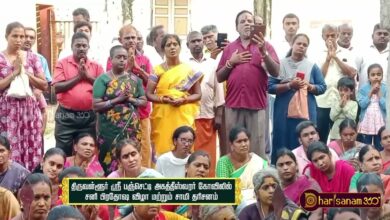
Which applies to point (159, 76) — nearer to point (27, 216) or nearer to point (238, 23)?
point (238, 23)

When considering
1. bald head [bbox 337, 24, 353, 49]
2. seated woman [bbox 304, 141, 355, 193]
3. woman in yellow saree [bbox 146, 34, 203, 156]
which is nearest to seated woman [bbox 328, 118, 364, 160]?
seated woman [bbox 304, 141, 355, 193]

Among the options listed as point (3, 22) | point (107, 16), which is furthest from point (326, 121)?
point (107, 16)

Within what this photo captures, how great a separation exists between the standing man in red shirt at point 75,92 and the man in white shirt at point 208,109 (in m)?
1.16

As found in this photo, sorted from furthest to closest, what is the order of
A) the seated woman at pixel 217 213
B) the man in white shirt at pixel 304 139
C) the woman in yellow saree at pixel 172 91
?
1. the woman in yellow saree at pixel 172 91
2. the man in white shirt at pixel 304 139
3. the seated woman at pixel 217 213

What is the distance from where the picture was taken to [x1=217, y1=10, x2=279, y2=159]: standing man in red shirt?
9930 millimetres

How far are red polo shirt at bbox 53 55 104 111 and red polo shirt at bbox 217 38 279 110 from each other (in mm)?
1202

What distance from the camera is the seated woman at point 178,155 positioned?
30.8ft

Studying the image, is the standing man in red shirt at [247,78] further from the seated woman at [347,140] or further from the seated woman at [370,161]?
the seated woman at [370,161]

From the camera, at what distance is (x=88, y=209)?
7.25m

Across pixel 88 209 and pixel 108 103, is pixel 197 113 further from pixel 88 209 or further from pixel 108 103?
pixel 88 209

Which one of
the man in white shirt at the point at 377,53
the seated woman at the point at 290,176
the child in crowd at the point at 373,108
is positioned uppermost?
the man in white shirt at the point at 377,53

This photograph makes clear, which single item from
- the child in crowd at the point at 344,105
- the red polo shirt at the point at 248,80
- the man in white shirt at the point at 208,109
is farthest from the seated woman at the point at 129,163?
the child in crowd at the point at 344,105

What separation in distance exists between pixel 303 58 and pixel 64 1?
8976 millimetres

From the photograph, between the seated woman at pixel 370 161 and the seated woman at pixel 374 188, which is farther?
the seated woman at pixel 370 161
